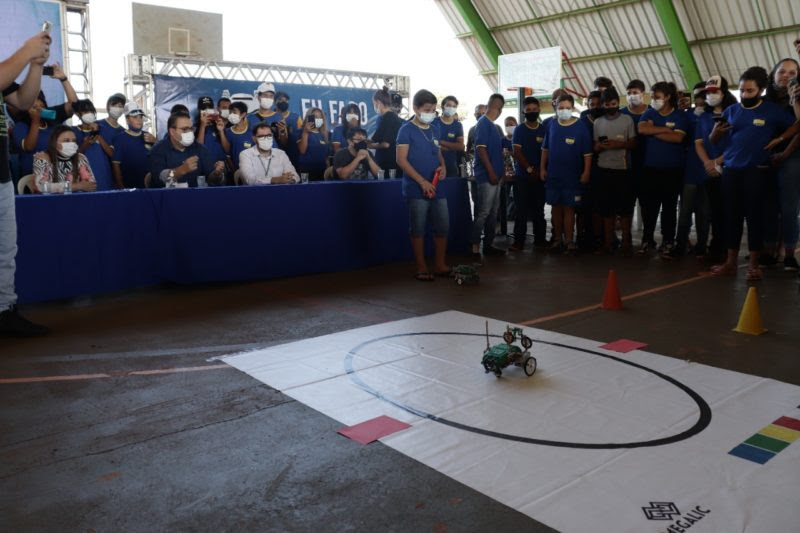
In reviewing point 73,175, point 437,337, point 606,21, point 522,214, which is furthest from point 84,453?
point 606,21

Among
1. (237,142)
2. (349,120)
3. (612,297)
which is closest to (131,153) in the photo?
(237,142)

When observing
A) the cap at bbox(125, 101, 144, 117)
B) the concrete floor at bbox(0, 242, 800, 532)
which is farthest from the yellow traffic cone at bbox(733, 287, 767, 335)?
the cap at bbox(125, 101, 144, 117)

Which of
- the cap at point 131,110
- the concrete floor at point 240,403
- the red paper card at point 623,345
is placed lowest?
the concrete floor at point 240,403

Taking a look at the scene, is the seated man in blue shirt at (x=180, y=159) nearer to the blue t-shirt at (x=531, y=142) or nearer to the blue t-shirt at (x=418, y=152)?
the blue t-shirt at (x=418, y=152)

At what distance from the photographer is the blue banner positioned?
10.9 metres

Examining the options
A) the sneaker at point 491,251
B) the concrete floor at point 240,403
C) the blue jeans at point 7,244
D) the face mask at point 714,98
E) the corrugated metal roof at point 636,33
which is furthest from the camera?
the corrugated metal roof at point 636,33

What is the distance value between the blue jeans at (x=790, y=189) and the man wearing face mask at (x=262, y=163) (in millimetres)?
4491

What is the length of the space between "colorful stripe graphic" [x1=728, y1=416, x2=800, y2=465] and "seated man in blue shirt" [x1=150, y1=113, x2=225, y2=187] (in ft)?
16.4

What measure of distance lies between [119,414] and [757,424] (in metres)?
2.76

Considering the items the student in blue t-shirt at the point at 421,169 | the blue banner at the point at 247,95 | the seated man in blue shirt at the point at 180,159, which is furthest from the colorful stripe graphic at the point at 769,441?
the blue banner at the point at 247,95

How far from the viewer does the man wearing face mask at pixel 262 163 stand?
639cm

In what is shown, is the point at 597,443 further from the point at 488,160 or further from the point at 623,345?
the point at 488,160

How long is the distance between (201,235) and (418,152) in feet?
Answer: 6.77

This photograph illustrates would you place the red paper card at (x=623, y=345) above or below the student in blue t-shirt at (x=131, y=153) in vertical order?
below
